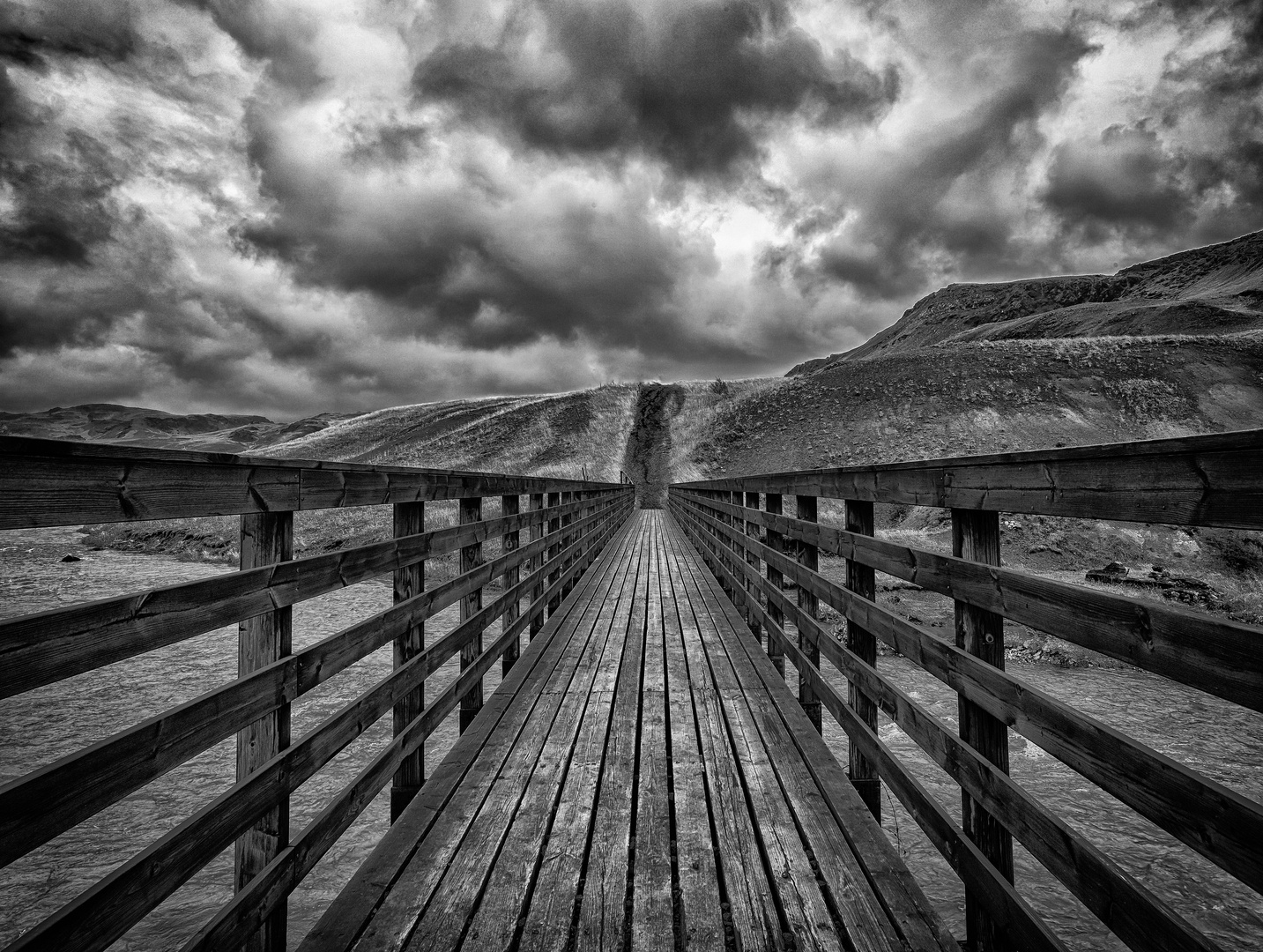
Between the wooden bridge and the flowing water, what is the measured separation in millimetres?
816

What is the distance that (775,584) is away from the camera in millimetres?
4887

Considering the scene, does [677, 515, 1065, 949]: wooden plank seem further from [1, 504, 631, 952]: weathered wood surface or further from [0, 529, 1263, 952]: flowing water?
[1, 504, 631, 952]: weathered wood surface

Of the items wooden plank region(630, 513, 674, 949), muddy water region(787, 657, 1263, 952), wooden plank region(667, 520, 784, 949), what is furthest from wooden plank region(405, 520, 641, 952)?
muddy water region(787, 657, 1263, 952)

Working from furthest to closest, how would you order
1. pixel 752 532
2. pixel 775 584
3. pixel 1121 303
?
pixel 1121 303, pixel 752 532, pixel 775 584

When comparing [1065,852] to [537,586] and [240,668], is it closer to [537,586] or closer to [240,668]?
[240,668]

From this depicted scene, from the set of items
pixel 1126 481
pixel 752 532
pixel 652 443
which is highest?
pixel 652 443

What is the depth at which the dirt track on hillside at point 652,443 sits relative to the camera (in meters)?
49.5

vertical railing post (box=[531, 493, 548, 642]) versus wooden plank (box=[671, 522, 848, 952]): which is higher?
vertical railing post (box=[531, 493, 548, 642])

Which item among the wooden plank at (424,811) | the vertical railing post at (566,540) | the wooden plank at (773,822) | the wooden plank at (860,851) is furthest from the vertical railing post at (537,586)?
the wooden plank at (860,851)

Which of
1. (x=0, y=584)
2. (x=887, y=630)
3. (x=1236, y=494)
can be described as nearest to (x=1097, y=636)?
(x=1236, y=494)

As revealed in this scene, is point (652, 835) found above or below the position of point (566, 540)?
below

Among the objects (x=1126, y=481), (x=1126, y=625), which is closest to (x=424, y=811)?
(x=1126, y=625)

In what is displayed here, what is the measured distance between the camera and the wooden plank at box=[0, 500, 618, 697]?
1128 millimetres

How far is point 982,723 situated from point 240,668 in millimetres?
2413
